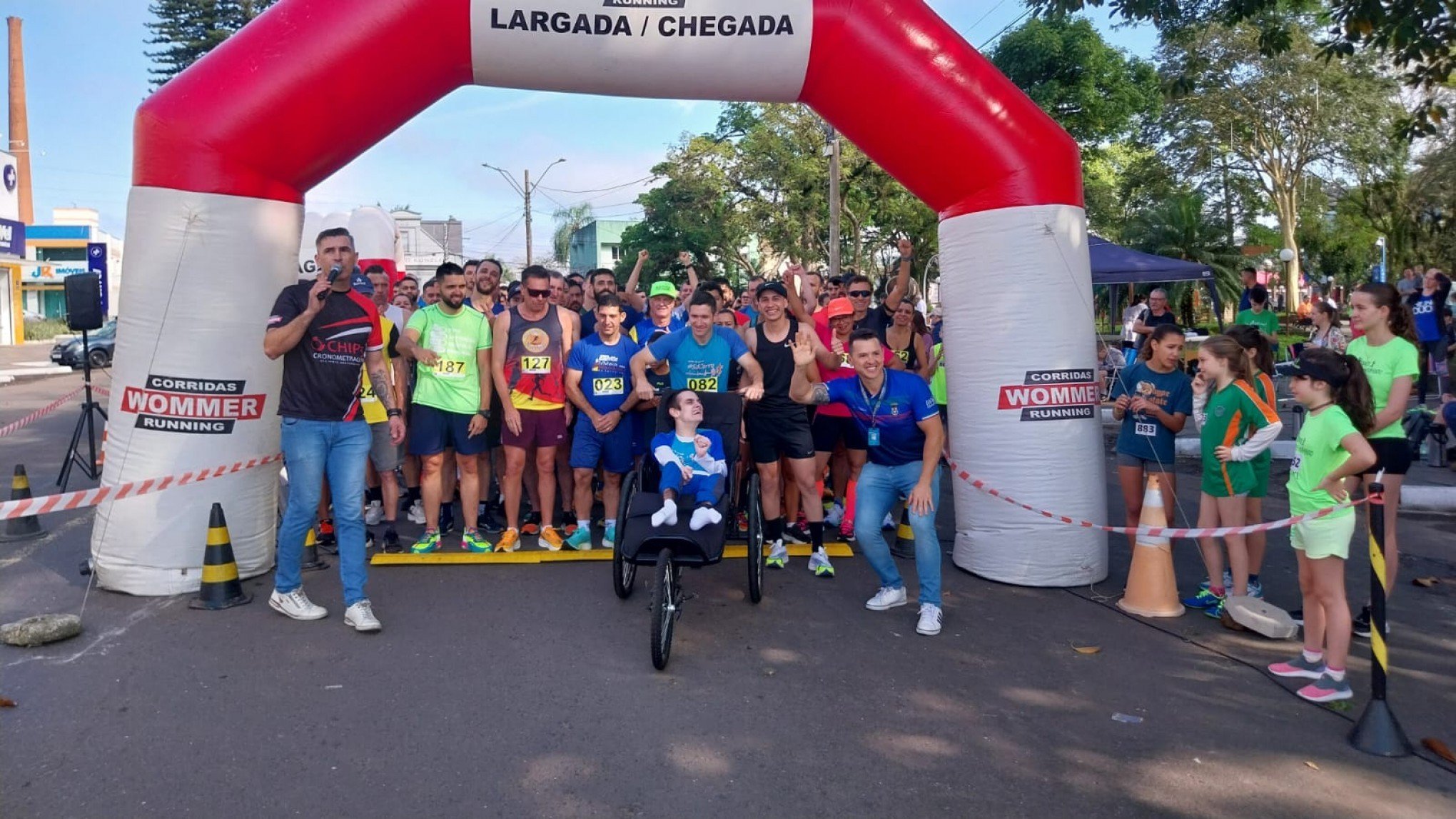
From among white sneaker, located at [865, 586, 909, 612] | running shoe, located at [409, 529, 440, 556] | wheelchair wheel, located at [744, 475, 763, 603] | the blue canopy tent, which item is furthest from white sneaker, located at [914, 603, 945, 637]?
the blue canopy tent

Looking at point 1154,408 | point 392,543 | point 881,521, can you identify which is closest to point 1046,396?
point 1154,408

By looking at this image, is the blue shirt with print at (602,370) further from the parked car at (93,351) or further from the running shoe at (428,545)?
the parked car at (93,351)

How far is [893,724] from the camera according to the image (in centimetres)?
427

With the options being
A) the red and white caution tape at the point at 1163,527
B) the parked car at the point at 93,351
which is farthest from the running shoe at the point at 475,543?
the parked car at the point at 93,351

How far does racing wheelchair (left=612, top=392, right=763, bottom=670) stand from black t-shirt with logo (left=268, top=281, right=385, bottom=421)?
5.33ft

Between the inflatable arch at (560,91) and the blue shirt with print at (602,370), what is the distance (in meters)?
1.73

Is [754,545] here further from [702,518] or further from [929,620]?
[929,620]

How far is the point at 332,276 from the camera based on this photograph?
Result: 17.3ft

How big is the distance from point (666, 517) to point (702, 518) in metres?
0.19

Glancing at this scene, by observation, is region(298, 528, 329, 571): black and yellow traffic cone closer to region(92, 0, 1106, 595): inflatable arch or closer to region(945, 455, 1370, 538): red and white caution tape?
region(92, 0, 1106, 595): inflatable arch

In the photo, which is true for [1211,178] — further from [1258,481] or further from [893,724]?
[893,724]

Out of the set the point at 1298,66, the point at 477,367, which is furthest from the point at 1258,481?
the point at 1298,66

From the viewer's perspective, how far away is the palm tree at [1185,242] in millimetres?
31469

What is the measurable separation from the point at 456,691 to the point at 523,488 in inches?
162
